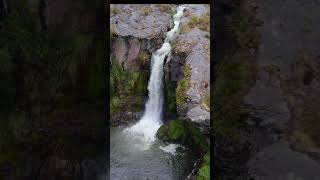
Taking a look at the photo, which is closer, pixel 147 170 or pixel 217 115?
pixel 217 115

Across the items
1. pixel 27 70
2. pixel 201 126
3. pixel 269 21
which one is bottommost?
pixel 201 126

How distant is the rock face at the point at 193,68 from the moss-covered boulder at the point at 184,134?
1.23 feet

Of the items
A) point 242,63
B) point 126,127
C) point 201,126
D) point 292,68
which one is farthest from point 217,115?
point 126,127

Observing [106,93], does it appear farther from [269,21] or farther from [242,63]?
[269,21]

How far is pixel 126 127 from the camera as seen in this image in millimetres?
15852

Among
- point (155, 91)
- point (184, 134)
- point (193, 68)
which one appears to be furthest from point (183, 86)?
point (184, 134)

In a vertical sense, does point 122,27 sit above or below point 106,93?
above

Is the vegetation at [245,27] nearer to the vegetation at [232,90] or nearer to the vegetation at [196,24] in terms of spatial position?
the vegetation at [232,90]

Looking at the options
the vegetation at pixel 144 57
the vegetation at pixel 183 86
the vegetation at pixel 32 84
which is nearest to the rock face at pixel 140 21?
the vegetation at pixel 144 57

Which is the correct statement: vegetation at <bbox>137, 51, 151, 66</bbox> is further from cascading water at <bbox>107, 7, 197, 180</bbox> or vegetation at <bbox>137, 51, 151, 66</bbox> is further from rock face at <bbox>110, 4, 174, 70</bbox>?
cascading water at <bbox>107, 7, 197, 180</bbox>

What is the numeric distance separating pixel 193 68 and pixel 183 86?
85 centimetres

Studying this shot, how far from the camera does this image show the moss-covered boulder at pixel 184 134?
1301 centimetres

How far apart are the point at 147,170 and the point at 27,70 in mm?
9145

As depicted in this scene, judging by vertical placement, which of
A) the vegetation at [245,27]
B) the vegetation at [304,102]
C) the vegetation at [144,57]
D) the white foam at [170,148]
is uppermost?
the vegetation at [144,57]
